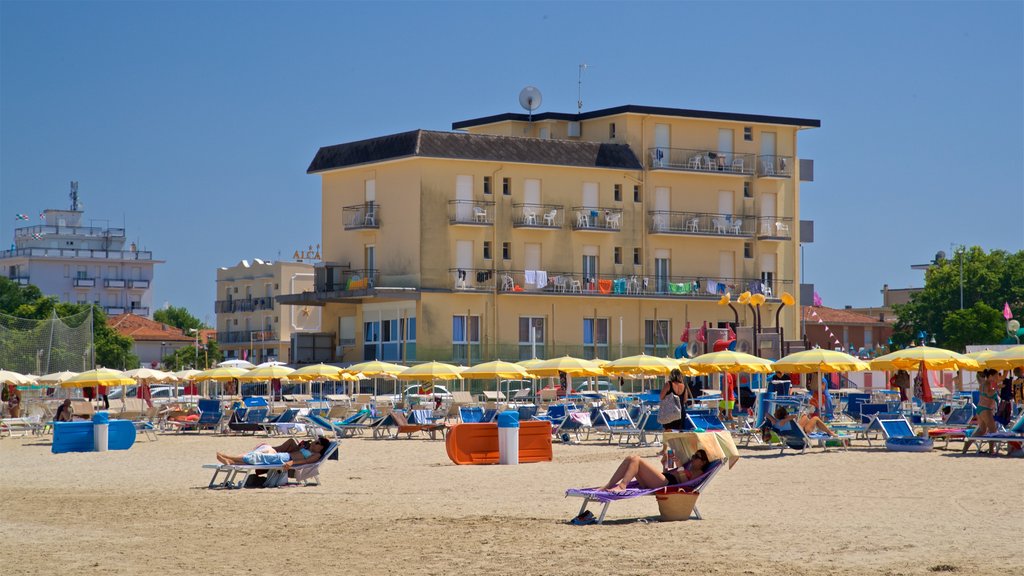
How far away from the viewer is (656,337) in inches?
2311

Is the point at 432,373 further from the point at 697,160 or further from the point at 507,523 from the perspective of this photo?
the point at 697,160

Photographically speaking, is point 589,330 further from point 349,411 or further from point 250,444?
point 250,444

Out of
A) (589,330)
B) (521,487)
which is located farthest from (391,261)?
(521,487)

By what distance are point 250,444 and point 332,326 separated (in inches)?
1187

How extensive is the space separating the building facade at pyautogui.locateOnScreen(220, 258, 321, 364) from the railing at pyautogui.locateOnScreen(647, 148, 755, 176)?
2997 cm

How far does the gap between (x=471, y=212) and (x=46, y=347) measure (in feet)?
53.3

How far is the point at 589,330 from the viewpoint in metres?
57.7

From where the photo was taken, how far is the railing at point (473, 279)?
179 ft

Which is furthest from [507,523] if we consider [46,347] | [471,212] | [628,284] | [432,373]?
[628,284]

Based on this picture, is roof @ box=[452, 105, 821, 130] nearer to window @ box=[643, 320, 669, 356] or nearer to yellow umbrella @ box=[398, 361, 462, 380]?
window @ box=[643, 320, 669, 356]

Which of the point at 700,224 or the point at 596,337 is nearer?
the point at 596,337

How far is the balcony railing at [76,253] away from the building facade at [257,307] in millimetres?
35547

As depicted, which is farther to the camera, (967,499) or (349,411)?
(349,411)

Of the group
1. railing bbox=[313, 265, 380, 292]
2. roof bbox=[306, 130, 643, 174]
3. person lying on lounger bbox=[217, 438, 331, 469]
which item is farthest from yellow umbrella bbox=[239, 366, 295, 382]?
railing bbox=[313, 265, 380, 292]
